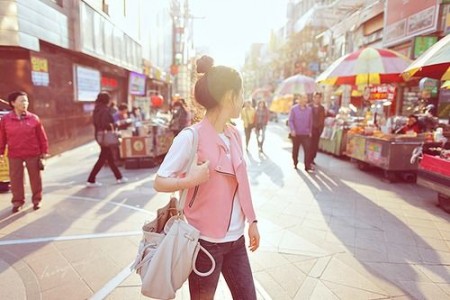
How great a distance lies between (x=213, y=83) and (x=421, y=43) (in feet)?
38.5

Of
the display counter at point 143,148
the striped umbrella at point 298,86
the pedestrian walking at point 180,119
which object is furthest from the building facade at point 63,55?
the striped umbrella at point 298,86

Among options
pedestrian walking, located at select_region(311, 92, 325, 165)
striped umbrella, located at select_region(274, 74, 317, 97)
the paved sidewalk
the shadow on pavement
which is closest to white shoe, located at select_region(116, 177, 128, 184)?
the paved sidewalk

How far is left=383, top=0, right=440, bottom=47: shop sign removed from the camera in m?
10.8

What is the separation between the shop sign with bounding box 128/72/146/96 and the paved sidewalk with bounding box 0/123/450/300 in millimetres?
13298

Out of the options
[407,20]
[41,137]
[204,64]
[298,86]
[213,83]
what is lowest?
[41,137]

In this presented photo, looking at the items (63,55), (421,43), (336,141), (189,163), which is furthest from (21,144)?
(421,43)

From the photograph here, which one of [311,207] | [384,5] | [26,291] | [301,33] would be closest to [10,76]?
[26,291]

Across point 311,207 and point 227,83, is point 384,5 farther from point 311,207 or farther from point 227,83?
point 227,83

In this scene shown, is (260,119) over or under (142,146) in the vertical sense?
over

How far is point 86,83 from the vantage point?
1286 cm

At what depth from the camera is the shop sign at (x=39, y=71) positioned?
8953 millimetres

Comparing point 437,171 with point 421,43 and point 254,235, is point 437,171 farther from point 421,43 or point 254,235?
point 421,43

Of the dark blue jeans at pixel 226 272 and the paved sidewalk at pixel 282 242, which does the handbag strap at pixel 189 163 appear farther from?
the paved sidewalk at pixel 282 242

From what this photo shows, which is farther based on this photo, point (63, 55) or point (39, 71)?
point (63, 55)
